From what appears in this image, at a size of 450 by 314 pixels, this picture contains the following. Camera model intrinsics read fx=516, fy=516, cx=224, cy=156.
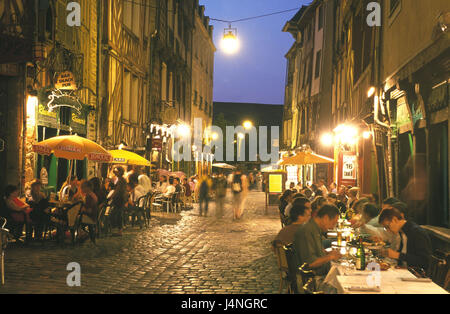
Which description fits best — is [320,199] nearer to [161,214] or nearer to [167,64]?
[161,214]

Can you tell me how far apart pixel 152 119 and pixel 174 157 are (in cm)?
664

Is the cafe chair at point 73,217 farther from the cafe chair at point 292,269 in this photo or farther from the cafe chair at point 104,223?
the cafe chair at point 292,269

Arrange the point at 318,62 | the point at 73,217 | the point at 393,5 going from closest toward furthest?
1. the point at 73,217
2. the point at 393,5
3. the point at 318,62

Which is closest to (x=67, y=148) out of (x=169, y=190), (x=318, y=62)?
(x=169, y=190)

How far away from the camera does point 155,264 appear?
30.0 ft

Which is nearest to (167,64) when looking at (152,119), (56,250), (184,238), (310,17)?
(152,119)

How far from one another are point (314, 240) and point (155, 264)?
172 inches

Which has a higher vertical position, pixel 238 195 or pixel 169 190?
pixel 169 190

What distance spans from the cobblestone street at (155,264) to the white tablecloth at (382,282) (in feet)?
7.81

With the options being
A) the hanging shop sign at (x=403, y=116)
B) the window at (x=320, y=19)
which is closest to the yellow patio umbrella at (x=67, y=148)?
the hanging shop sign at (x=403, y=116)

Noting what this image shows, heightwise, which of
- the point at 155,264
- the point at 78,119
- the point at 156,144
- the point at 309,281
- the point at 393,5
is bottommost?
the point at 155,264

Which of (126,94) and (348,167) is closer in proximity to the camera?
(348,167)

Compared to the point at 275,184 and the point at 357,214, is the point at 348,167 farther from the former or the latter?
the point at 275,184

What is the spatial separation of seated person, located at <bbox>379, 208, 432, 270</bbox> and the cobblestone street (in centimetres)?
217
